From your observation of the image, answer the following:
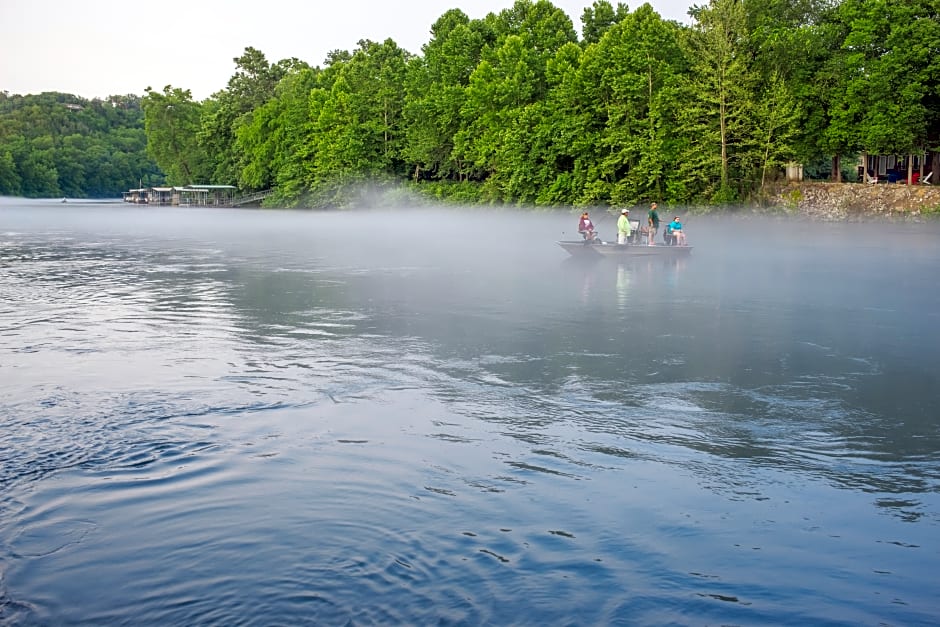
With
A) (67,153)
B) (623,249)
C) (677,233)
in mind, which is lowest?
(623,249)

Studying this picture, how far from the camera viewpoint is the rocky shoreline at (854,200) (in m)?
55.0

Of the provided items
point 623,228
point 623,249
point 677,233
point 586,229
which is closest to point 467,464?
point 623,228

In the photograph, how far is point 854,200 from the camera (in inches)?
2291

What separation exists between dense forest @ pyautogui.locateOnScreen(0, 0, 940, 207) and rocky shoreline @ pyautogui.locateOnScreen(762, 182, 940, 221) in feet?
6.78

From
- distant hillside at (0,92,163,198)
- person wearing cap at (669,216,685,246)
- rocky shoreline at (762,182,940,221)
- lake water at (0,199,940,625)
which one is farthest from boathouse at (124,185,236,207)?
lake water at (0,199,940,625)

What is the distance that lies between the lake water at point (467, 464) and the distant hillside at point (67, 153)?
517 feet

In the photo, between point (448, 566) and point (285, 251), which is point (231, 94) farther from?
point (448, 566)

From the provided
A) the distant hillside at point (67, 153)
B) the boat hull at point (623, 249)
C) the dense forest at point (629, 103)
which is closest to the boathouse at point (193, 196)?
the distant hillside at point (67, 153)

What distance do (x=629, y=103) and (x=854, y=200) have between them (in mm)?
17137

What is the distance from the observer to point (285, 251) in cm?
4219

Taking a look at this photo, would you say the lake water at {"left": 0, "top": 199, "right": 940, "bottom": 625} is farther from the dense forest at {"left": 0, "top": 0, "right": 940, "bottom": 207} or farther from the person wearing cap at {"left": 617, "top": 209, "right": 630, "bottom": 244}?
the dense forest at {"left": 0, "top": 0, "right": 940, "bottom": 207}

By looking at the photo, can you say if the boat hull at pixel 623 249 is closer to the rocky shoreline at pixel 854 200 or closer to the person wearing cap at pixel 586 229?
the person wearing cap at pixel 586 229

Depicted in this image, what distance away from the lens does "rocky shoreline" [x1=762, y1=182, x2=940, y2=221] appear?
2165 inches

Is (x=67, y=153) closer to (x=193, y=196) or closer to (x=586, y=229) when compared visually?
(x=193, y=196)
